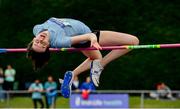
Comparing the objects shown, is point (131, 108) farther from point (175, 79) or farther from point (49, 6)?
point (49, 6)

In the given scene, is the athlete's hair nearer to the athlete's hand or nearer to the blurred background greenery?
the athlete's hand

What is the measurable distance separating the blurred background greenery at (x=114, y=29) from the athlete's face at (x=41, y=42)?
16.1 meters

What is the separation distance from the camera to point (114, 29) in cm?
2484

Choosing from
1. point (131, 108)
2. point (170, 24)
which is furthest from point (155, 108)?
point (170, 24)

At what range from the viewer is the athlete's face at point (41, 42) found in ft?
24.8

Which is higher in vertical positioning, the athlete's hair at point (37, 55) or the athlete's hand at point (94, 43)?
the athlete's hand at point (94, 43)

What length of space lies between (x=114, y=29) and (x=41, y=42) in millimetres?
17343

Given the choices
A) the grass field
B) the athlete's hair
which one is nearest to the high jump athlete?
the athlete's hair

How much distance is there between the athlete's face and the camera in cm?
755

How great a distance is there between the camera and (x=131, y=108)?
17719mm

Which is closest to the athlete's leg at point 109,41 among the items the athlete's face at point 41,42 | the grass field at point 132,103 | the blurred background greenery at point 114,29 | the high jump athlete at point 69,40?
the high jump athlete at point 69,40

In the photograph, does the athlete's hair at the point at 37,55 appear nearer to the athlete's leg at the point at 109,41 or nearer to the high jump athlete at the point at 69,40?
the high jump athlete at the point at 69,40

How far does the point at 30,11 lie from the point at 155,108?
Result: 31.7 ft

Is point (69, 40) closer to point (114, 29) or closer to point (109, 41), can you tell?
point (109, 41)
